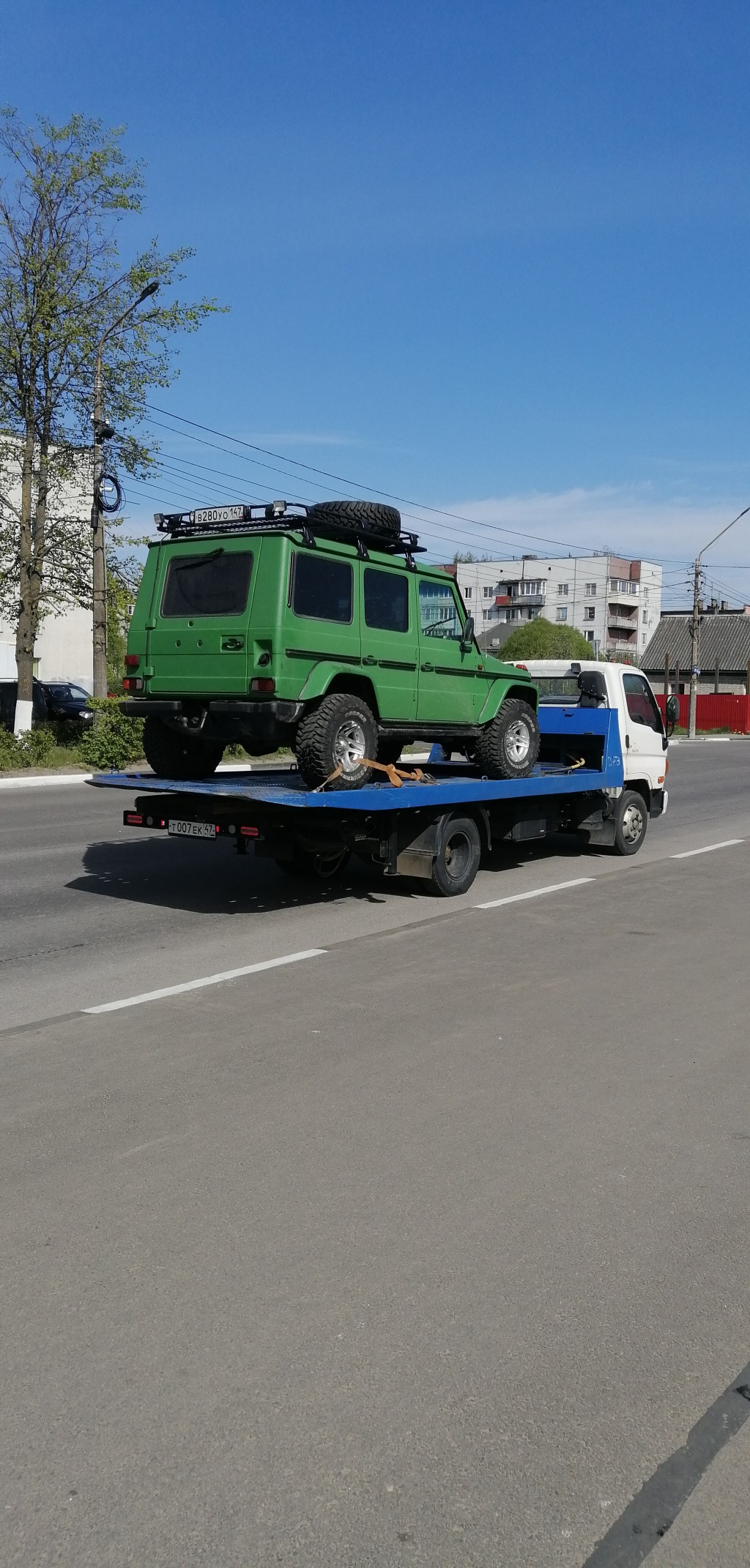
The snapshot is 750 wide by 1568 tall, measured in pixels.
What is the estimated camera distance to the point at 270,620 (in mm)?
9023

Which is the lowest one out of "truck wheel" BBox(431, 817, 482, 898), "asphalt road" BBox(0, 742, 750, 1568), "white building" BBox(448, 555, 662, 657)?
"asphalt road" BBox(0, 742, 750, 1568)

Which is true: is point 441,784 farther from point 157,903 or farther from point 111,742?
point 111,742

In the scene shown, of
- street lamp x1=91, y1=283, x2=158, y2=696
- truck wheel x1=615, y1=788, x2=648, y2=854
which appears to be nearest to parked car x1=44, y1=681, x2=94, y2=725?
street lamp x1=91, y1=283, x2=158, y2=696

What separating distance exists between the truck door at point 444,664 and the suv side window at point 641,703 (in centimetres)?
288

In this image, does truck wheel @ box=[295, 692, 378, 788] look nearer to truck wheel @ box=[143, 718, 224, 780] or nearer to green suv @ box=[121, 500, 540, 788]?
green suv @ box=[121, 500, 540, 788]

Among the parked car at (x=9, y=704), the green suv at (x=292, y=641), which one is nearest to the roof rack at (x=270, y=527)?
the green suv at (x=292, y=641)

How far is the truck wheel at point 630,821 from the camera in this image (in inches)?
528

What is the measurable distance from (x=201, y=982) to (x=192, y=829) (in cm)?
227

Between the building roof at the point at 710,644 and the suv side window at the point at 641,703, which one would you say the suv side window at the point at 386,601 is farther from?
the building roof at the point at 710,644

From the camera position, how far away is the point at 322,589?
9.41 m

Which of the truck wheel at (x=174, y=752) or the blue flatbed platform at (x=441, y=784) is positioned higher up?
the truck wheel at (x=174, y=752)

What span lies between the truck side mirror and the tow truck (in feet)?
3.81

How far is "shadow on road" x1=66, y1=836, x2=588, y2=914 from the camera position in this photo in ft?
33.3

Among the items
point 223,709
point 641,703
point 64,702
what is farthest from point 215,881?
point 64,702
